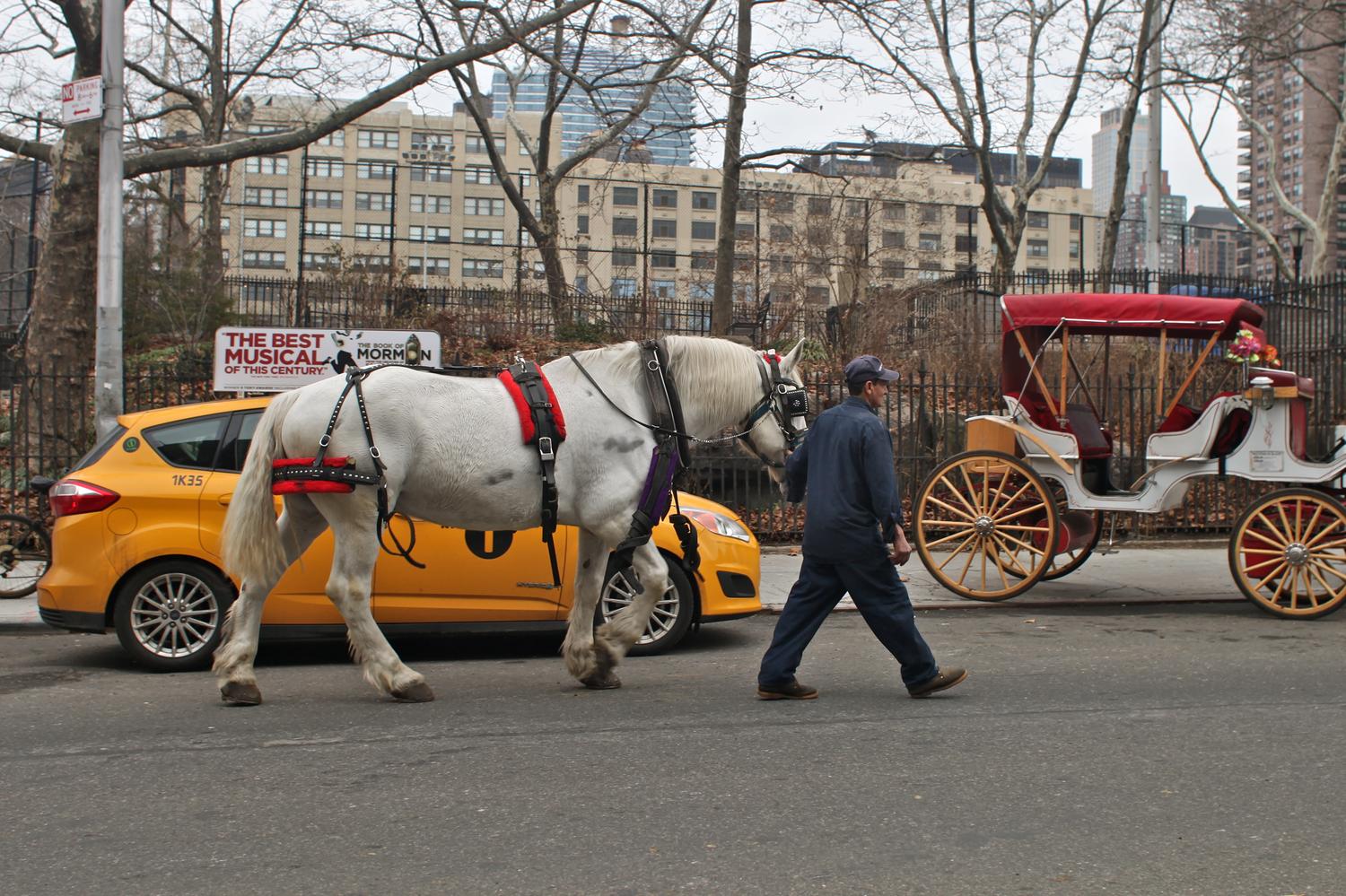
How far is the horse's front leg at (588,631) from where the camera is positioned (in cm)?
648

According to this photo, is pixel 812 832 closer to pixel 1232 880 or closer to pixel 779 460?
pixel 1232 880

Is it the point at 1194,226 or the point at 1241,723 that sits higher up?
the point at 1194,226

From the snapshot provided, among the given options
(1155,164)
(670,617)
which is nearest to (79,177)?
(670,617)

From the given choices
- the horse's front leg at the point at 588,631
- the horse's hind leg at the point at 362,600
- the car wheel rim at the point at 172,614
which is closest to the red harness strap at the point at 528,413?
the horse's front leg at the point at 588,631

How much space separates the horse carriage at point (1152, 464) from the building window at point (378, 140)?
8113 cm

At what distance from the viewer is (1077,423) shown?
10.5 metres

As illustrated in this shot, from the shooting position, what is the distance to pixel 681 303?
23.9 meters

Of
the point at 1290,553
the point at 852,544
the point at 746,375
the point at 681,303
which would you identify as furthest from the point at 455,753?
the point at 681,303

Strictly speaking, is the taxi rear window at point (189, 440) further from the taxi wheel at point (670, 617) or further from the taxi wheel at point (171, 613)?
the taxi wheel at point (670, 617)

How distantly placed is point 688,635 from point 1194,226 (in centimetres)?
2479

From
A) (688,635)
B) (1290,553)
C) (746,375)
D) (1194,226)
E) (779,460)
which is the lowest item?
(688,635)

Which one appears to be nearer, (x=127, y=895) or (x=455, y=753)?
(x=127, y=895)

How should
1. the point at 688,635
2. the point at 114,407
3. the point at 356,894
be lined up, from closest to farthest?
the point at 356,894 → the point at 688,635 → the point at 114,407

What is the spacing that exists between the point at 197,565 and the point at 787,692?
3.66 m
